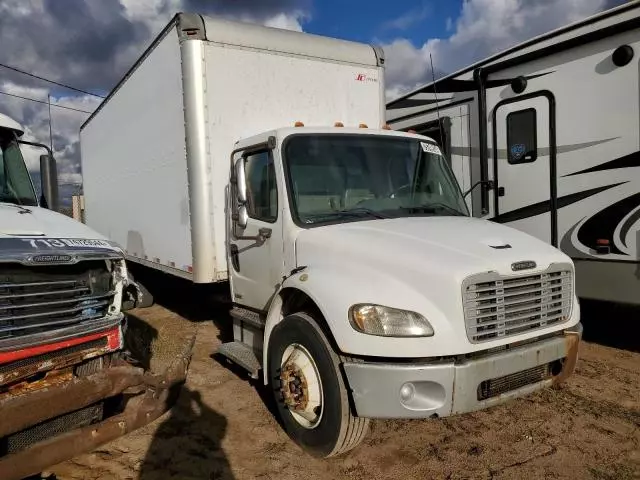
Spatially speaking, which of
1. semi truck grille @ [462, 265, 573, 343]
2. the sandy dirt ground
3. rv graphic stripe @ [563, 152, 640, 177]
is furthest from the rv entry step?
rv graphic stripe @ [563, 152, 640, 177]

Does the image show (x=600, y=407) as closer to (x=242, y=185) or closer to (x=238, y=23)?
(x=242, y=185)

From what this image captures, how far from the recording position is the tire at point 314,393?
3.54 m

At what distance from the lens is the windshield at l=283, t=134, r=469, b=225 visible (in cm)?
450

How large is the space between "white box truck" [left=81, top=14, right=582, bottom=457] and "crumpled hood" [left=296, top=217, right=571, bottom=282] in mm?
14

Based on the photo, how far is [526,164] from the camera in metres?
6.43

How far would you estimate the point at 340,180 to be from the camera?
15.2 ft

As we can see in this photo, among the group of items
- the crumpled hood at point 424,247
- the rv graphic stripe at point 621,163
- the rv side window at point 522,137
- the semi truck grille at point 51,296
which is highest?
the rv side window at point 522,137

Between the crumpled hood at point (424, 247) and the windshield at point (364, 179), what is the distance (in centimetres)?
26

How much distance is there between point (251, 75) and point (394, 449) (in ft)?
13.0

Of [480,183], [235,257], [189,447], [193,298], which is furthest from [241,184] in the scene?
[193,298]

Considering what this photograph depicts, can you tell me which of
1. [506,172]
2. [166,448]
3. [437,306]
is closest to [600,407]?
[437,306]

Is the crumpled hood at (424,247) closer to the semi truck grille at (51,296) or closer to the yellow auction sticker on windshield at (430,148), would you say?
the yellow auction sticker on windshield at (430,148)

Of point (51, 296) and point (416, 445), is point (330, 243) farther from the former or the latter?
point (51, 296)

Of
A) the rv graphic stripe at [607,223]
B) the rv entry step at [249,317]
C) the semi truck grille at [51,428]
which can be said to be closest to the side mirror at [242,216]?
the rv entry step at [249,317]
